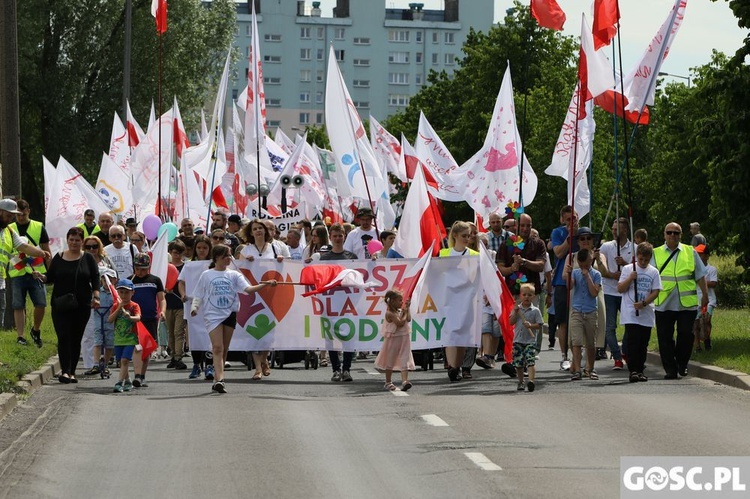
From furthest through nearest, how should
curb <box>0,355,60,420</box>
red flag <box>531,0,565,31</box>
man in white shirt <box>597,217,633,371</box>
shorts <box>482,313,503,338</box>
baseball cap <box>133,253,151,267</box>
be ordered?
1. red flag <box>531,0,565,31</box>
2. man in white shirt <box>597,217,633,371</box>
3. shorts <box>482,313,503,338</box>
4. baseball cap <box>133,253,151,267</box>
5. curb <box>0,355,60,420</box>

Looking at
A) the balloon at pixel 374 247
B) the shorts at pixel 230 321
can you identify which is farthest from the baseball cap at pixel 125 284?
the balloon at pixel 374 247

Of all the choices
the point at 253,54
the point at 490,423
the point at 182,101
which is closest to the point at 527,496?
the point at 490,423

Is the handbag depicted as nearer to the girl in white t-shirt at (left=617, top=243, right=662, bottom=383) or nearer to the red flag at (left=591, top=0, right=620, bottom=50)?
the girl in white t-shirt at (left=617, top=243, right=662, bottom=383)

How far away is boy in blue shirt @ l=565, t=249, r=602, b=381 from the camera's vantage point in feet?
57.0

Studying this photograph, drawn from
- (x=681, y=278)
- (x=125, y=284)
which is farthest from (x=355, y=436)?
(x=681, y=278)

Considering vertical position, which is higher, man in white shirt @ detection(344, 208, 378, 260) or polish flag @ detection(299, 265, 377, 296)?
man in white shirt @ detection(344, 208, 378, 260)

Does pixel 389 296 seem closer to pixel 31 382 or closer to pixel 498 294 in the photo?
pixel 498 294

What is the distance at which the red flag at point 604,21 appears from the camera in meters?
19.6

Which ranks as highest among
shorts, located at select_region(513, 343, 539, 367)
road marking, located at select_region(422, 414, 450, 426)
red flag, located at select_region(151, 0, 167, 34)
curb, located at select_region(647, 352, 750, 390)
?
red flag, located at select_region(151, 0, 167, 34)

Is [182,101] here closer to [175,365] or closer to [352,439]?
[175,365]

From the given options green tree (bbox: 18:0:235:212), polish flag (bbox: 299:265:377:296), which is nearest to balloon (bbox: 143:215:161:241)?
polish flag (bbox: 299:265:377:296)

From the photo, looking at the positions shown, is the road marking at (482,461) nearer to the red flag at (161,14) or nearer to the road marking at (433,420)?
the road marking at (433,420)

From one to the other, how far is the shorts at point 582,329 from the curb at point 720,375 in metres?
1.34

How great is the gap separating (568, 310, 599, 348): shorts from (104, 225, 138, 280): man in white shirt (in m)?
5.54
